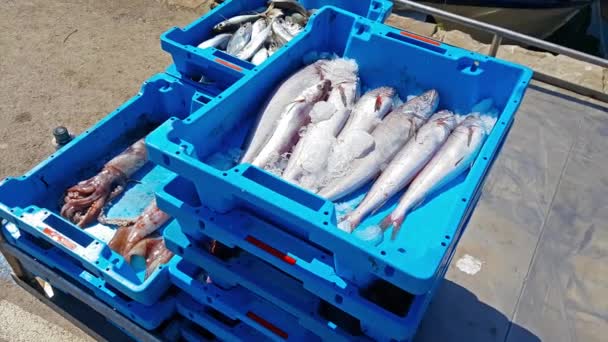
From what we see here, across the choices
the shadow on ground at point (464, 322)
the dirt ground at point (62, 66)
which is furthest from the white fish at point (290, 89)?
the dirt ground at point (62, 66)

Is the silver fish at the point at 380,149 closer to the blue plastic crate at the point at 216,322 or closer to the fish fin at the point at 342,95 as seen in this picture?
the fish fin at the point at 342,95

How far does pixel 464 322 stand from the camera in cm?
266

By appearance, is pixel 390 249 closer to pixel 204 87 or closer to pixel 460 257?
pixel 460 257

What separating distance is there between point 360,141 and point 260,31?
Result: 156 centimetres

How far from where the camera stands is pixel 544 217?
3.17 meters

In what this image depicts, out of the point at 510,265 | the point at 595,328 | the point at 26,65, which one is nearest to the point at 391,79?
the point at 510,265

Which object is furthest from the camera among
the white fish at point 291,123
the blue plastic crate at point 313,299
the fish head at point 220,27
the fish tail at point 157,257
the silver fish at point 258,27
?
the silver fish at point 258,27

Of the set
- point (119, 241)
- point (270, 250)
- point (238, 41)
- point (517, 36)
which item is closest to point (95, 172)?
point (119, 241)

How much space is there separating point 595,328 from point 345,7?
8.02ft

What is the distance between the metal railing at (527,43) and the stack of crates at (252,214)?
0.92m

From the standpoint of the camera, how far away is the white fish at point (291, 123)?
7.01ft

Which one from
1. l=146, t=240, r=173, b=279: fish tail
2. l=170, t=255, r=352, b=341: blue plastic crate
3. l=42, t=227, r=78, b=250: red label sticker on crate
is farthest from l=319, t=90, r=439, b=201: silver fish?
l=42, t=227, r=78, b=250: red label sticker on crate

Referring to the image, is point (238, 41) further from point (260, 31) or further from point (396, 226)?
point (396, 226)

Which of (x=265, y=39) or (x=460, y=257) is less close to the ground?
(x=265, y=39)
